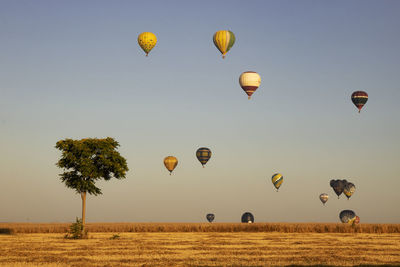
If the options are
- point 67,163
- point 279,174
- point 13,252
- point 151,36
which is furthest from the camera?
point 279,174

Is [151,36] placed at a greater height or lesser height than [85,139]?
greater

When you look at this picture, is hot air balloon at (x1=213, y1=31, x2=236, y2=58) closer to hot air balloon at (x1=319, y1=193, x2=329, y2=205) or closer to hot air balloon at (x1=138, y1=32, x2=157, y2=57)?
hot air balloon at (x1=138, y1=32, x2=157, y2=57)

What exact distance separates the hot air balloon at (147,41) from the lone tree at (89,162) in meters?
24.9

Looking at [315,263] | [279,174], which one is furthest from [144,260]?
[279,174]

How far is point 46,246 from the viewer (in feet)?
175

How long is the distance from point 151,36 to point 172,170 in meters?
33.7

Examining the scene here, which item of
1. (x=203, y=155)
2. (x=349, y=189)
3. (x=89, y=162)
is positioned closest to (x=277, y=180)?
(x=349, y=189)

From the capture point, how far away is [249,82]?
99.2 metres

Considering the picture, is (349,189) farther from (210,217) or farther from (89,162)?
(89,162)

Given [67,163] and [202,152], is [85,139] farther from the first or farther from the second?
[202,152]

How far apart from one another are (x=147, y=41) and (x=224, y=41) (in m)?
12.3

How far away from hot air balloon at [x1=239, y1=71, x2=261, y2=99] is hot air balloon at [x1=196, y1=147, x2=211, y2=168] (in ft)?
74.4

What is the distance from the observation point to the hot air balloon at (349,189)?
451ft

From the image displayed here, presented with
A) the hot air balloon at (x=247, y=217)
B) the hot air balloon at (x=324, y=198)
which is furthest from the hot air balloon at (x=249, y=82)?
the hot air balloon at (x=324, y=198)
